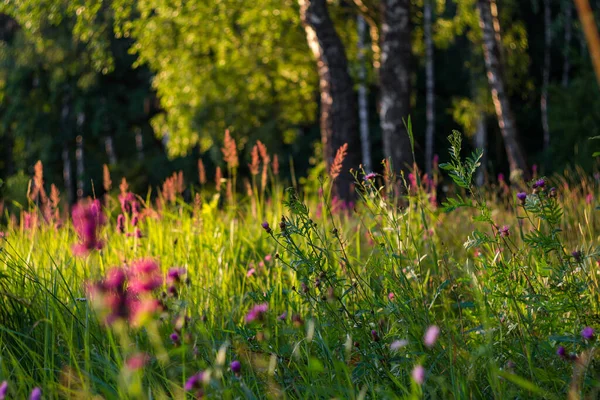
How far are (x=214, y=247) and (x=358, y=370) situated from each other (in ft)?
5.95

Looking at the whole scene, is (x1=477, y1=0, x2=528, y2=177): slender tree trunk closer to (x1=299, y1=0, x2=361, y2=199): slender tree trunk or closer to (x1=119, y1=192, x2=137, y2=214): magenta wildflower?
(x1=299, y1=0, x2=361, y2=199): slender tree trunk

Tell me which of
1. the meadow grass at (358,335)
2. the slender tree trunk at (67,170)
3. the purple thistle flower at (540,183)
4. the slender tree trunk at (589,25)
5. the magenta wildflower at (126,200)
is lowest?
the slender tree trunk at (67,170)

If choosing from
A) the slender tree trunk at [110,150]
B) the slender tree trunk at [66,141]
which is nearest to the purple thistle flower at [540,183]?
the slender tree trunk at [66,141]

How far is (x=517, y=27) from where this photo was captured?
722 inches

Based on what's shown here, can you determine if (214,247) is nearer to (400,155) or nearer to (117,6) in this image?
(400,155)

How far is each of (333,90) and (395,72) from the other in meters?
0.90

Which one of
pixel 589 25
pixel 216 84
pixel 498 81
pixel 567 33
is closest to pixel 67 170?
pixel 216 84

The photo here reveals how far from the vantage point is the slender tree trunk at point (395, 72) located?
8.97m

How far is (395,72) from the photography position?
357 inches

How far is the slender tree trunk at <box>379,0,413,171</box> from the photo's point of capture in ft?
29.4

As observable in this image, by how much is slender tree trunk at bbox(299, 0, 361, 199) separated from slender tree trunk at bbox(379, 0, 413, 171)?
0.58m

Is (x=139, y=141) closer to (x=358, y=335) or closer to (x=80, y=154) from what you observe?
(x=80, y=154)

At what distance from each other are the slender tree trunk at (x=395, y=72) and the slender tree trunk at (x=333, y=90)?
1.89 feet

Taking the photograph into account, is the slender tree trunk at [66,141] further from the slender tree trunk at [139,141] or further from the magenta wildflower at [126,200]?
the magenta wildflower at [126,200]
